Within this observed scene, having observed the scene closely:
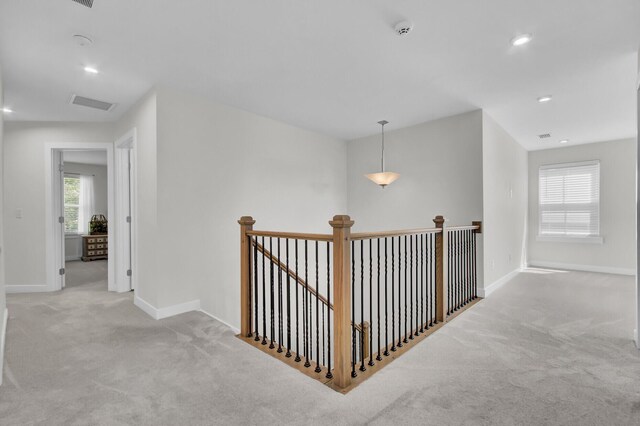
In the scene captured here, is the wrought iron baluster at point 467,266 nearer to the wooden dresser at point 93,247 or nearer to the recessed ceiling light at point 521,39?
the recessed ceiling light at point 521,39

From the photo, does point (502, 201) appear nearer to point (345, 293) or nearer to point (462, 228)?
point (462, 228)

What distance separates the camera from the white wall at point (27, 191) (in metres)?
4.24

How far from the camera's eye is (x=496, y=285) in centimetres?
439

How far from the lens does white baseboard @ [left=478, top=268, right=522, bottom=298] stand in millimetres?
3963

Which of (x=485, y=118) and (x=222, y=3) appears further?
(x=485, y=118)

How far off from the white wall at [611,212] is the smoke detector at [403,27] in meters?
5.62

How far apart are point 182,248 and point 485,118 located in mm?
4026

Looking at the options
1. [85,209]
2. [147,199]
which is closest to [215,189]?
[147,199]

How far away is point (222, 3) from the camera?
1.99 meters

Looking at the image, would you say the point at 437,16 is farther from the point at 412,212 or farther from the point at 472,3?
the point at 412,212

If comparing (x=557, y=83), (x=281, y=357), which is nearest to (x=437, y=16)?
(x=557, y=83)

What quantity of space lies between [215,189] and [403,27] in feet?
8.37

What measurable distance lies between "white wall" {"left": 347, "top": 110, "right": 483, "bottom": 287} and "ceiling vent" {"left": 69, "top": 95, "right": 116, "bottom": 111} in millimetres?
3524

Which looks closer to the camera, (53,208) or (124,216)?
(124,216)
